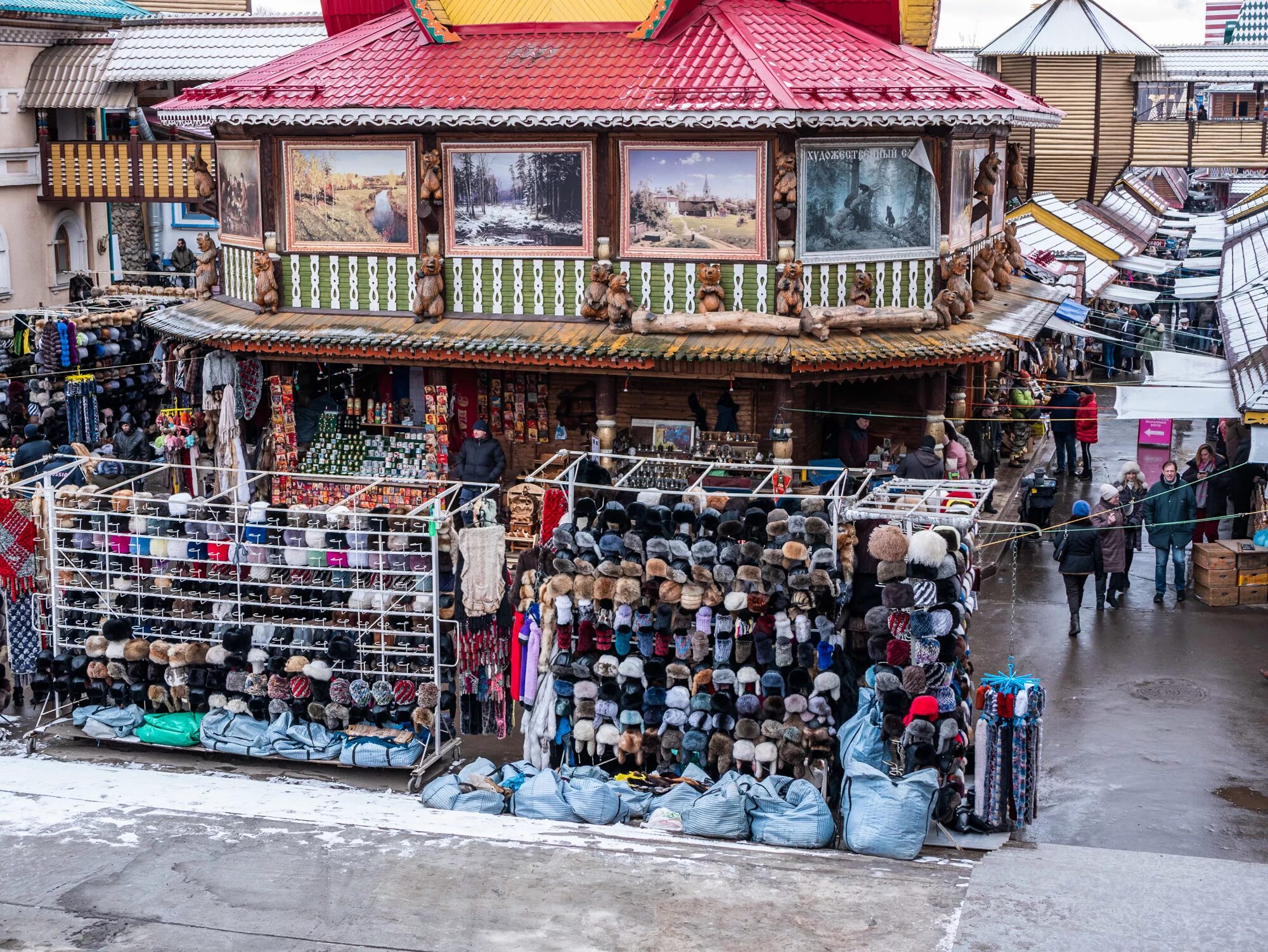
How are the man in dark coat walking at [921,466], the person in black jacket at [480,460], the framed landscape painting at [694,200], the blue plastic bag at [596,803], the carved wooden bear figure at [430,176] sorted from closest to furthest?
the blue plastic bag at [596,803]
the man in dark coat walking at [921,466]
the framed landscape painting at [694,200]
the person in black jacket at [480,460]
the carved wooden bear figure at [430,176]

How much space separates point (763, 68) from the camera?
19.9 m

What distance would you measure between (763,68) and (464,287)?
15.1 ft

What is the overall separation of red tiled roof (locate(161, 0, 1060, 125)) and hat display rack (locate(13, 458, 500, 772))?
6573 mm

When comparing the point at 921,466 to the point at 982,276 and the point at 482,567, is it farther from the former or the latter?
the point at 482,567

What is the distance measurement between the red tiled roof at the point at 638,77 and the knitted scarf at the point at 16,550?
7.10 metres

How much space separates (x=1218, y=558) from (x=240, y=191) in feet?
44.0

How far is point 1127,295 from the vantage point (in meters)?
37.1

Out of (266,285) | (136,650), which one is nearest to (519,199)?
(266,285)

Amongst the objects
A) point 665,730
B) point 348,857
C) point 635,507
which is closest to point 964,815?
point 665,730

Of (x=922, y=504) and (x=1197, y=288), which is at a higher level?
(x=1197, y=288)

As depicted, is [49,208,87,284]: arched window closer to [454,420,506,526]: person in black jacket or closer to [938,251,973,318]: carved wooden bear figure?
[454,420,506,526]: person in black jacket

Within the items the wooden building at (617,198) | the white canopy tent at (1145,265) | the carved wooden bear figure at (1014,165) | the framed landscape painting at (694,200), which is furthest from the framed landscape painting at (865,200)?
the white canopy tent at (1145,265)

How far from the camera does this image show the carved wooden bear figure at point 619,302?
2027cm

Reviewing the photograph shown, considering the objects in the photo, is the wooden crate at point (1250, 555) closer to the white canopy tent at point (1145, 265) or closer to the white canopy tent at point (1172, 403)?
the white canopy tent at point (1172, 403)
